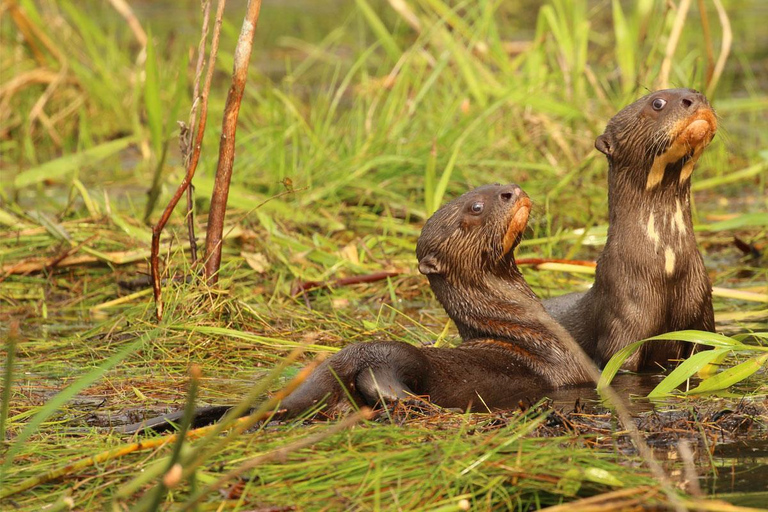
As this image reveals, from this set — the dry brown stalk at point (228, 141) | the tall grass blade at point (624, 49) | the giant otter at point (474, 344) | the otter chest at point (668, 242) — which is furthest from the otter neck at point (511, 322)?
the tall grass blade at point (624, 49)

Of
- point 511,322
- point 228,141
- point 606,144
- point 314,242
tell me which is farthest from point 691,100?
point 314,242

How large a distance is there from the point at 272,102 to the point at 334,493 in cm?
417

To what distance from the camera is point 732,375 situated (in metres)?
3.40

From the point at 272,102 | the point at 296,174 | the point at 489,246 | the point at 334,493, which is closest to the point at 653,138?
the point at 489,246

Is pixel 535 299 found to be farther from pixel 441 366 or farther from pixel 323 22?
pixel 323 22

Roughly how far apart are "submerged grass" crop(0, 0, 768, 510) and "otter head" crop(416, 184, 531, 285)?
1.12 feet

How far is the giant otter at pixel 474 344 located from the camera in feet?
11.1

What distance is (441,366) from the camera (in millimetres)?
3625

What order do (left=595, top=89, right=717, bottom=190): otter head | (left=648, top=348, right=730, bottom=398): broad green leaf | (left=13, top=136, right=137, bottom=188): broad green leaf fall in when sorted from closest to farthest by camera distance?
1. (left=648, top=348, right=730, bottom=398): broad green leaf
2. (left=595, top=89, right=717, bottom=190): otter head
3. (left=13, top=136, right=137, bottom=188): broad green leaf

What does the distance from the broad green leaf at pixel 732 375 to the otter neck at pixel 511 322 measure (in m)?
0.57

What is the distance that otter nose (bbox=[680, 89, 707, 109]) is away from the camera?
3.92 m

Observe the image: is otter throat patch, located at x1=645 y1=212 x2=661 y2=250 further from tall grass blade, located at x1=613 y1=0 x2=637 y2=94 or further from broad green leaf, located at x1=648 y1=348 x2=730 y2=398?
tall grass blade, located at x1=613 y1=0 x2=637 y2=94

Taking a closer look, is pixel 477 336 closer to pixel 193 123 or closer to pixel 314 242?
pixel 193 123

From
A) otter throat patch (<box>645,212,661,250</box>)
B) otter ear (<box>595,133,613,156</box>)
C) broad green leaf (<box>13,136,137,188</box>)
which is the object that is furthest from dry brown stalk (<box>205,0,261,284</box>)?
broad green leaf (<box>13,136,137,188</box>)
